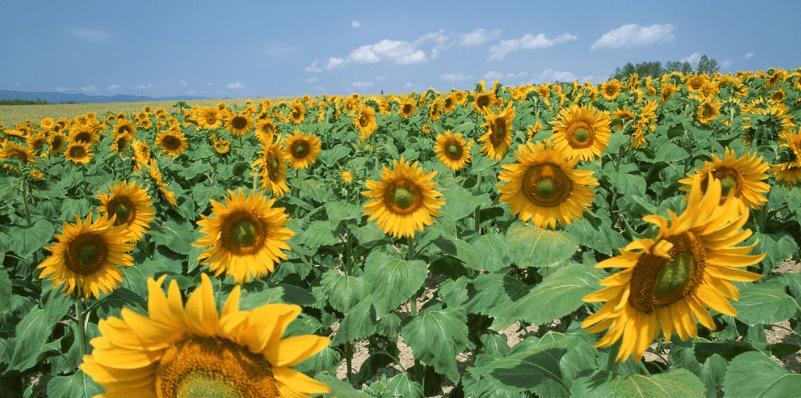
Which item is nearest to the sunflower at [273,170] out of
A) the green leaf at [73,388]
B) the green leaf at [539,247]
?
the green leaf at [73,388]

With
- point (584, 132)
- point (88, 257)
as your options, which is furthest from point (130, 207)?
point (584, 132)

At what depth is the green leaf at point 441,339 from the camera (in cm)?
287

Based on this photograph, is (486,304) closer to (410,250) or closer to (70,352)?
(410,250)

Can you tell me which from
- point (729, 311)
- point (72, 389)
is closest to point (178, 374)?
point (729, 311)

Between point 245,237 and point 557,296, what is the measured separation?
1951 mm

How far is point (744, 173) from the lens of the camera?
3.29 meters

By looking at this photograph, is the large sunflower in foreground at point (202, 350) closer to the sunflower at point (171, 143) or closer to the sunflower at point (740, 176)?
the sunflower at point (740, 176)

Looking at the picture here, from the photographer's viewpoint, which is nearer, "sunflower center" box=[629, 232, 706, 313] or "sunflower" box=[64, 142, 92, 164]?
"sunflower center" box=[629, 232, 706, 313]

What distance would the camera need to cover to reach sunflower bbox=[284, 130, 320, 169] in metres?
5.86

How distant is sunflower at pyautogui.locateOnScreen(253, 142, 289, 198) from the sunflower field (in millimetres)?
23

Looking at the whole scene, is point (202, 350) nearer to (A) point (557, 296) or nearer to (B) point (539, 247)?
(A) point (557, 296)

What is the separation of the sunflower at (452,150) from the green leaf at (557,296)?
164 inches

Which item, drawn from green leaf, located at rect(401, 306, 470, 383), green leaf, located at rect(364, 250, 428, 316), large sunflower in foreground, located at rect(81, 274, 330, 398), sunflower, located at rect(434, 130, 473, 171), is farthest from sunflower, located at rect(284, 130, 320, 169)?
large sunflower in foreground, located at rect(81, 274, 330, 398)

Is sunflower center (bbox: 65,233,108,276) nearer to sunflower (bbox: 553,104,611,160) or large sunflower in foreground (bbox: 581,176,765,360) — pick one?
large sunflower in foreground (bbox: 581,176,765,360)
